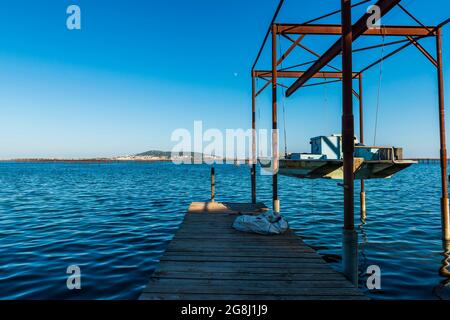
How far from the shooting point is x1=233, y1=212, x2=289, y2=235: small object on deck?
9.55 meters

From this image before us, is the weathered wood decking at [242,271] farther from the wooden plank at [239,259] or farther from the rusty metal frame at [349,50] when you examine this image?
the rusty metal frame at [349,50]

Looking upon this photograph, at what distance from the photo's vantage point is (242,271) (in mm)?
6238

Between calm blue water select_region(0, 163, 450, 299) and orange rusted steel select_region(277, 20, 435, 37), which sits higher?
orange rusted steel select_region(277, 20, 435, 37)

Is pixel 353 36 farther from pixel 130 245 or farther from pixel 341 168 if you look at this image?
pixel 130 245

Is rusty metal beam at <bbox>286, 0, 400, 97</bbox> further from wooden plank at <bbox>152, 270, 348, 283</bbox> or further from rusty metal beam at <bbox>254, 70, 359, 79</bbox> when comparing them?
wooden plank at <bbox>152, 270, 348, 283</bbox>

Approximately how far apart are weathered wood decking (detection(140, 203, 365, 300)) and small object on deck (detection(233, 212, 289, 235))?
257 mm

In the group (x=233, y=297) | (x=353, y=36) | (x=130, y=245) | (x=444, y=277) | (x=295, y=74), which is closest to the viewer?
(x=233, y=297)

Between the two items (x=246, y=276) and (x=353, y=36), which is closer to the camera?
(x=246, y=276)

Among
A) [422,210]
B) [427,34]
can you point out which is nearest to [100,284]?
[427,34]

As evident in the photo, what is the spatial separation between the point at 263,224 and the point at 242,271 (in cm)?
357

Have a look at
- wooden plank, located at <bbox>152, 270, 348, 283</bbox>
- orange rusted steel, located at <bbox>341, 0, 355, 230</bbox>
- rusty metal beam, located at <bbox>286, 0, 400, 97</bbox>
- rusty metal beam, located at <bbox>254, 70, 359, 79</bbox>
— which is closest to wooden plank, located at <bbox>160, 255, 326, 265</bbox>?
wooden plank, located at <bbox>152, 270, 348, 283</bbox>

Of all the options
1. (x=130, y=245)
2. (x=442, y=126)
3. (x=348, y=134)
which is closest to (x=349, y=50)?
(x=348, y=134)

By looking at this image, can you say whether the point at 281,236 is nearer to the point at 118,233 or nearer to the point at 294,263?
the point at 294,263

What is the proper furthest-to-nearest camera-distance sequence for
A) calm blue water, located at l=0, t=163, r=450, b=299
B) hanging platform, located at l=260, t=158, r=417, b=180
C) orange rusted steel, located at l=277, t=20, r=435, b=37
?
orange rusted steel, located at l=277, t=20, r=435, b=37, hanging platform, located at l=260, t=158, r=417, b=180, calm blue water, located at l=0, t=163, r=450, b=299
